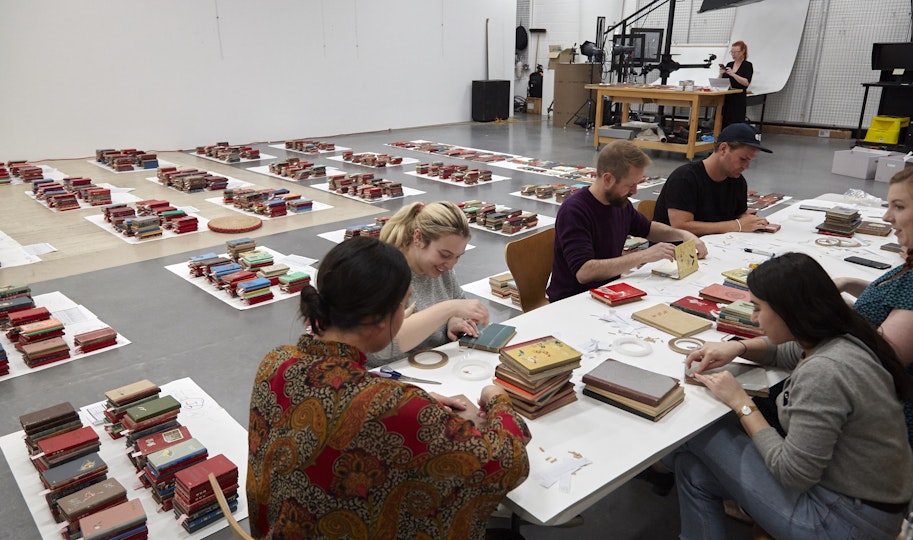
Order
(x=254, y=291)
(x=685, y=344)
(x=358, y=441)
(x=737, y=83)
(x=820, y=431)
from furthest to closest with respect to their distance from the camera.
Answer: (x=737, y=83), (x=254, y=291), (x=685, y=344), (x=820, y=431), (x=358, y=441)

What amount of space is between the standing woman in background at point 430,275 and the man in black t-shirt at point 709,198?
1715 millimetres

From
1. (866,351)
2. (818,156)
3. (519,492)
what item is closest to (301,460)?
(519,492)

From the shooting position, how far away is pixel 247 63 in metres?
10.2

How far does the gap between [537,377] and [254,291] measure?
285cm

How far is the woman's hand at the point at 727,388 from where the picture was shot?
1659 mm

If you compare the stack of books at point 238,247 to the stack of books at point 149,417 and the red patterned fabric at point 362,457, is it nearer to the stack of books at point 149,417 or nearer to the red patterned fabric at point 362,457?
the stack of books at point 149,417

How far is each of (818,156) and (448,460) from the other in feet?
32.1

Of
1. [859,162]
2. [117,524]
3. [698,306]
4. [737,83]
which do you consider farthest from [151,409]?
[737,83]

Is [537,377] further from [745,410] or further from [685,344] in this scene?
[685,344]

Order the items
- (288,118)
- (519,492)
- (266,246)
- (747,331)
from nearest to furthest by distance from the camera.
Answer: (519,492) → (747,331) → (266,246) → (288,118)

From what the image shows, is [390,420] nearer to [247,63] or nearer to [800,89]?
[247,63]

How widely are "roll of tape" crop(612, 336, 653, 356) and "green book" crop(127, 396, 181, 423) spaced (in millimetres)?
1737

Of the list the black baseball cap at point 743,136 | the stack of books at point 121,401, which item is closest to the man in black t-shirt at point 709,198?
the black baseball cap at point 743,136

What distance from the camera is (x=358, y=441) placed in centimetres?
113
